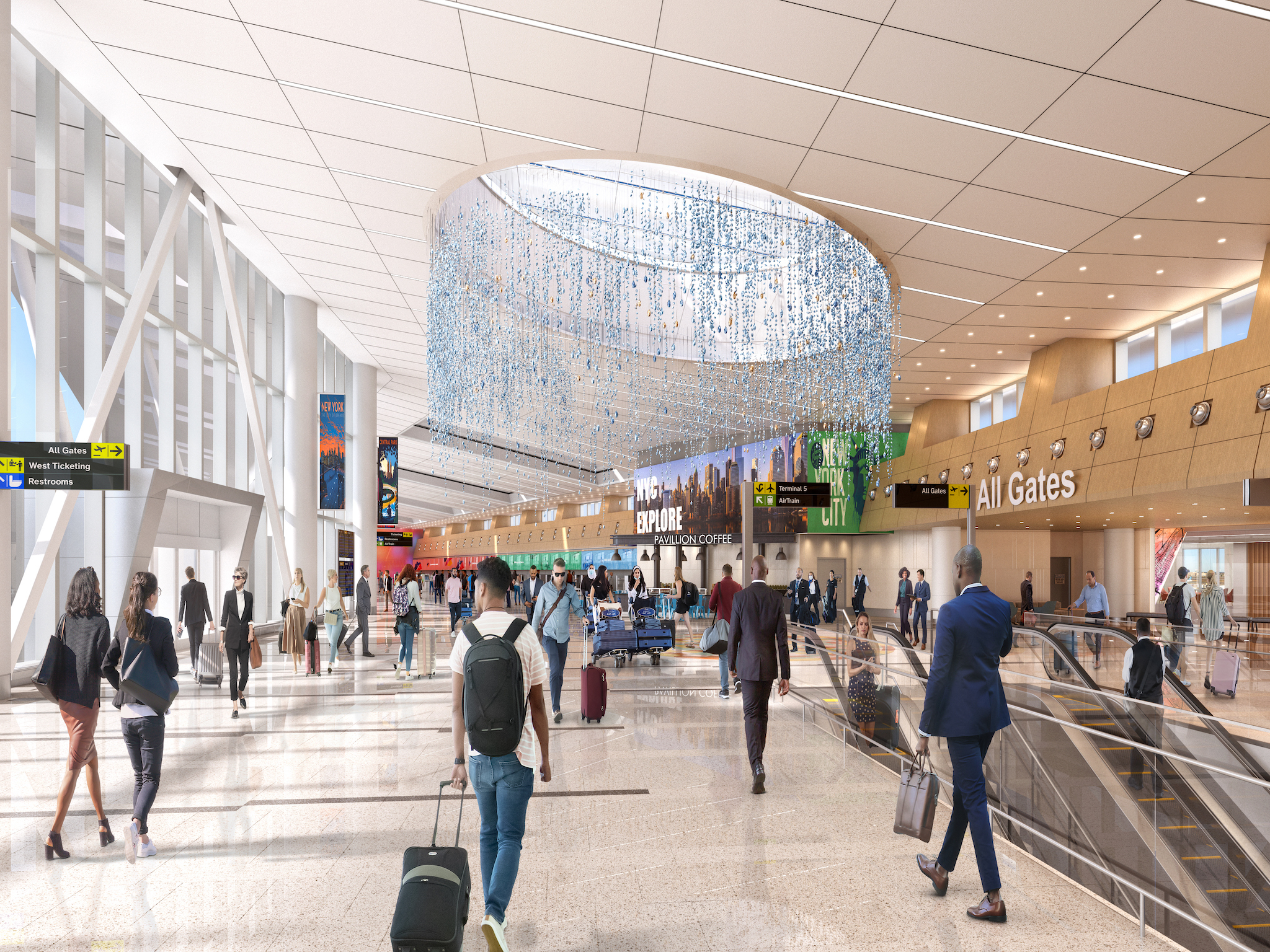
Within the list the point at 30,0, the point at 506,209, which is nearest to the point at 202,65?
the point at 30,0

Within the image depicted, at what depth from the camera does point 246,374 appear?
17.3 meters

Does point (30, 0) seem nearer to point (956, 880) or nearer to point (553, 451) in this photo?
point (956, 880)

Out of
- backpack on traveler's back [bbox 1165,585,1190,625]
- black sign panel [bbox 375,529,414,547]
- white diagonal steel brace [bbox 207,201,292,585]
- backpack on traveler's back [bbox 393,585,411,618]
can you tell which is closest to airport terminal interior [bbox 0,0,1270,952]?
white diagonal steel brace [bbox 207,201,292,585]

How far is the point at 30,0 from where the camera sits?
962cm

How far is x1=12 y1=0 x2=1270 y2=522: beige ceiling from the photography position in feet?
25.8

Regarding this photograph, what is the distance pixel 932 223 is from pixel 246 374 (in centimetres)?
1295

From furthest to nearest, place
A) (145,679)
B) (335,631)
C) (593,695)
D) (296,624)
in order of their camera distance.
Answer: (335,631), (296,624), (593,695), (145,679)

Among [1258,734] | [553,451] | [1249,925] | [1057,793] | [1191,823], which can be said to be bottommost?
[1249,925]

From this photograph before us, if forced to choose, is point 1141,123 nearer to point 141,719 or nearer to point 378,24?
point 378,24

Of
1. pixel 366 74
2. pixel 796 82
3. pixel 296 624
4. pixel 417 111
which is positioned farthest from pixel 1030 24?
pixel 296 624

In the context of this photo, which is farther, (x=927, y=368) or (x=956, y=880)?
(x=927, y=368)

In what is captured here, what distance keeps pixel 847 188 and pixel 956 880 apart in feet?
29.7

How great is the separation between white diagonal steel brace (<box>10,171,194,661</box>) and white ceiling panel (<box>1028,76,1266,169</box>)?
11.2m

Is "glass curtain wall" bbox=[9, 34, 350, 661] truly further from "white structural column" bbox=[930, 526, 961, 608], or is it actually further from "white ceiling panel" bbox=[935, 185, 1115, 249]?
"white structural column" bbox=[930, 526, 961, 608]
